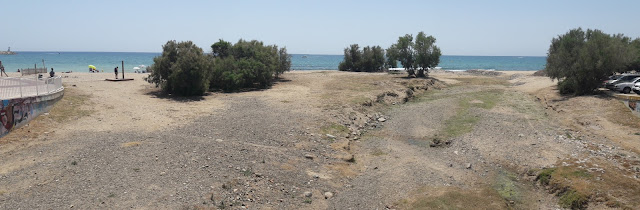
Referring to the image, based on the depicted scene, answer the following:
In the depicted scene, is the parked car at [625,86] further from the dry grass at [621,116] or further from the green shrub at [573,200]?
the green shrub at [573,200]

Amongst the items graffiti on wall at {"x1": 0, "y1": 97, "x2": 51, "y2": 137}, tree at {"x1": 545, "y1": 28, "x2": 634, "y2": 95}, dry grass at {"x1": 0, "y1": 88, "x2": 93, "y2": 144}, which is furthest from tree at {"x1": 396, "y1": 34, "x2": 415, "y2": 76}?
graffiti on wall at {"x1": 0, "y1": 97, "x2": 51, "y2": 137}

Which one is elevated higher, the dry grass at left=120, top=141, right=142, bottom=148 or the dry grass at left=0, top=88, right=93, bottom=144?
the dry grass at left=0, top=88, right=93, bottom=144

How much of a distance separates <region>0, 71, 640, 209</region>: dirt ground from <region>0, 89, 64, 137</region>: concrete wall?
507 mm

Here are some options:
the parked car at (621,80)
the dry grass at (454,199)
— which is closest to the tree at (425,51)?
the parked car at (621,80)

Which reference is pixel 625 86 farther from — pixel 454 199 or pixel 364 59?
pixel 364 59

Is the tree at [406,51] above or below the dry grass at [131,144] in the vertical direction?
above

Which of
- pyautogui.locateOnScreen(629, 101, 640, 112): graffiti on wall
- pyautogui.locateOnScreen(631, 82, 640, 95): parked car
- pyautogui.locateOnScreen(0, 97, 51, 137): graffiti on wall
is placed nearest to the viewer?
pyautogui.locateOnScreen(0, 97, 51, 137): graffiti on wall

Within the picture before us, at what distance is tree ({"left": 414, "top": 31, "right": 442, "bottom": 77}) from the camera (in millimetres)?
53188

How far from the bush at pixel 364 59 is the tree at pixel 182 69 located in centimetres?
3928

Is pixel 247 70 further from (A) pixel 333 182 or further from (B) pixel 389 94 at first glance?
(A) pixel 333 182

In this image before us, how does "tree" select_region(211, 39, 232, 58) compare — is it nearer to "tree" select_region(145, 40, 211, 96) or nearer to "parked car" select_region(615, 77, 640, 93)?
"tree" select_region(145, 40, 211, 96)

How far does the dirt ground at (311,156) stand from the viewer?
12812 millimetres

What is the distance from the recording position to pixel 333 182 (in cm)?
1497

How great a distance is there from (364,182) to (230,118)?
10.9m
